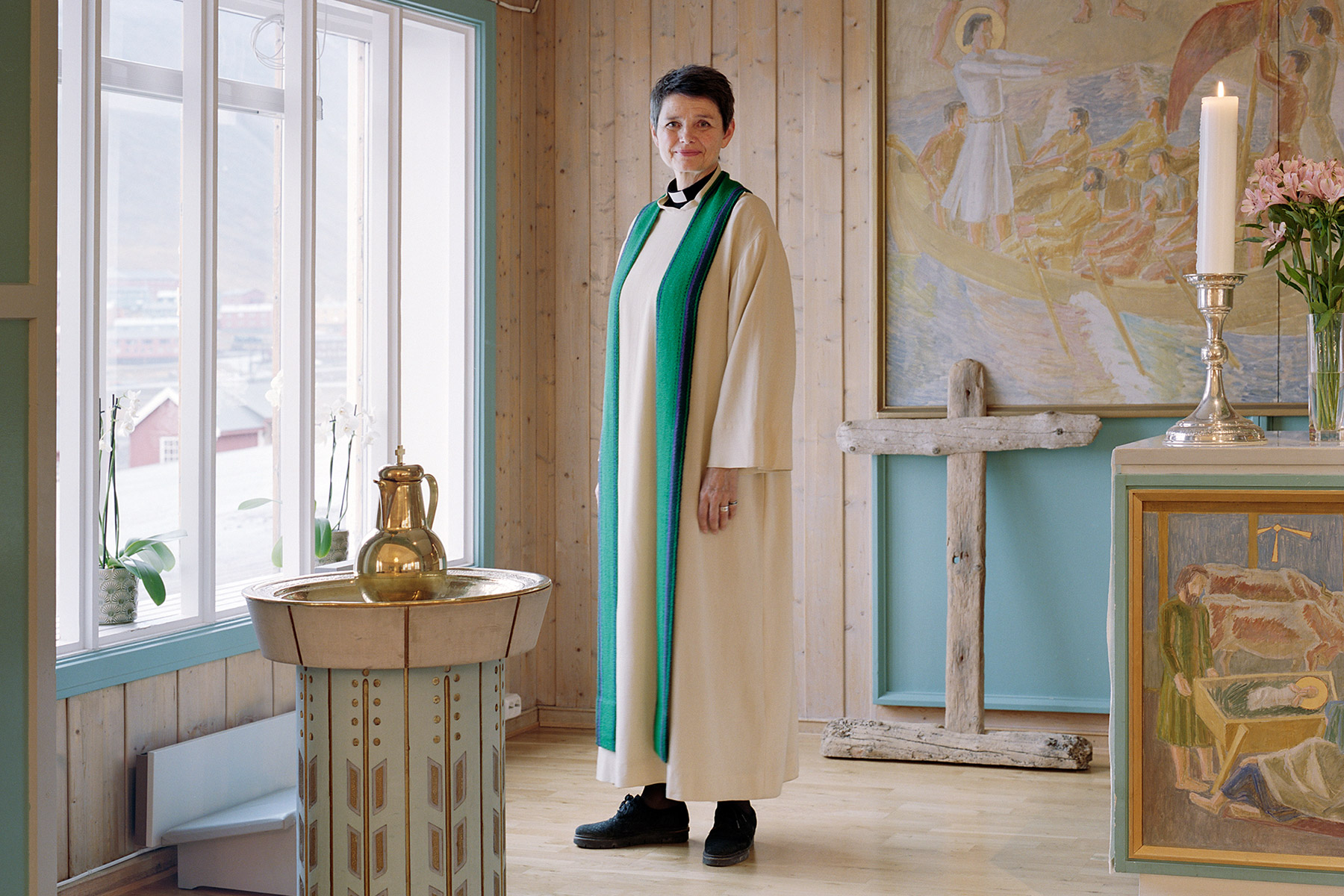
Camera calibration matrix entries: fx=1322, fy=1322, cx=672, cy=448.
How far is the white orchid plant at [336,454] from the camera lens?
134 inches

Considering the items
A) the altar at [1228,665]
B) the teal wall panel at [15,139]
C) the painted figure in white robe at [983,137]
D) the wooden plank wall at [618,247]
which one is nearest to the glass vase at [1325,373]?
the altar at [1228,665]

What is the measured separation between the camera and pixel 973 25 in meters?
3.84

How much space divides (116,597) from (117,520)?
17 centimetres

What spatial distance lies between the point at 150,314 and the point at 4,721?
1357mm

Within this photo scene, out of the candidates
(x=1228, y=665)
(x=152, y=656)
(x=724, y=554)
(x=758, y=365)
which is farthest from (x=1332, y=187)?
(x=152, y=656)

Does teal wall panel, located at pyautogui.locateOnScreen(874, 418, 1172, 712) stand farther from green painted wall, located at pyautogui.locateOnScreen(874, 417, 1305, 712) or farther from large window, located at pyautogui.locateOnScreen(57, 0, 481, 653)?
large window, located at pyautogui.locateOnScreen(57, 0, 481, 653)

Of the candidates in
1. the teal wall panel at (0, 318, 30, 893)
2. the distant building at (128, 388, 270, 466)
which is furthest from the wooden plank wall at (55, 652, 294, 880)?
the teal wall panel at (0, 318, 30, 893)

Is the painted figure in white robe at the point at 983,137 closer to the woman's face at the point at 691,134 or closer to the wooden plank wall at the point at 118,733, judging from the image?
the woman's face at the point at 691,134

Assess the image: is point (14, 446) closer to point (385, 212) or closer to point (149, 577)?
point (149, 577)

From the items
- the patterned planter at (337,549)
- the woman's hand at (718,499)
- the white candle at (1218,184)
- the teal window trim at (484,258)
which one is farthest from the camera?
the teal window trim at (484,258)

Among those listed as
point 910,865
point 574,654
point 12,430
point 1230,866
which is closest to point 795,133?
point 574,654

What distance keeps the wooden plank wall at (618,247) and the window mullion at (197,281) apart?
3.86 ft

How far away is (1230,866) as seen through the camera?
2.32 meters

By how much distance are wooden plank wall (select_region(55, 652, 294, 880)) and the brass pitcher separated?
40.6 inches
